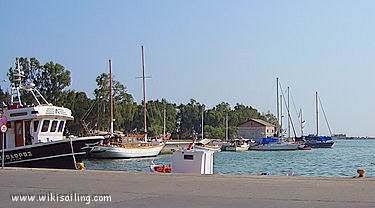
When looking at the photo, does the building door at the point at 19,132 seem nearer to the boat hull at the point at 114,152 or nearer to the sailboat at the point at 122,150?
the sailboat at the point at 122,150

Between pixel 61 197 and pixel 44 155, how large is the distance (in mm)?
20326

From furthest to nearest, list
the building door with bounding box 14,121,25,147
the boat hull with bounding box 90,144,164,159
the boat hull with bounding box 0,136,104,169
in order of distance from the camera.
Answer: the boat hull with bounding box 90,144,164,159, the building door with bounding box 14,121,25,147, the boat hull with bounding box 0,136,104,169

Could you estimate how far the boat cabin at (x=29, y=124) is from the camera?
34.0m

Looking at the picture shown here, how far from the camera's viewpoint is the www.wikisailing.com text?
1335cm

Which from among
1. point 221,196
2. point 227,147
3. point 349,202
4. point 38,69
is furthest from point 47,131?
point 227,147

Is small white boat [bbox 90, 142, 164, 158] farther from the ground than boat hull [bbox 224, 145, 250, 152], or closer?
farther from the ground

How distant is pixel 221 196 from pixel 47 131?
23028 mm

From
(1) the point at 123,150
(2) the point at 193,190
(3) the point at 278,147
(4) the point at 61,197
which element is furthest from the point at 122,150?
(4) the point at 61,197

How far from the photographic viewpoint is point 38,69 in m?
78.1

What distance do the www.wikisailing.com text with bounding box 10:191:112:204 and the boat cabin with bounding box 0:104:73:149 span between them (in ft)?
65.4

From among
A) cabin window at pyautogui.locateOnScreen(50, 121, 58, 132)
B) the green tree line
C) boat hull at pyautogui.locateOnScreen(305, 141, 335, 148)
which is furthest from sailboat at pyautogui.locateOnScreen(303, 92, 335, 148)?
cabin window at pyautogui.locateOnScreen(50, 121, 58, 132)

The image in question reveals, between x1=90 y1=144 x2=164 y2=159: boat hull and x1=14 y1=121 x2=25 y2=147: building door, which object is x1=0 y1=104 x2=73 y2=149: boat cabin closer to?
x1=14 y1=121 x2=25 y2=147: building door

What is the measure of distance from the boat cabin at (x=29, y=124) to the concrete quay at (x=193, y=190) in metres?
13.3

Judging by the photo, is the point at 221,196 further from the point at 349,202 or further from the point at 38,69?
the point at 38,69
